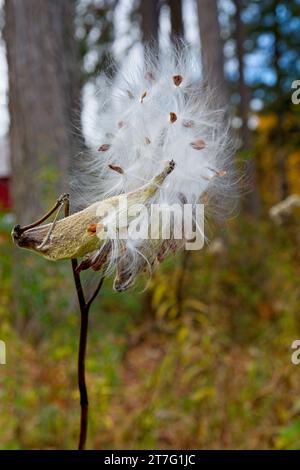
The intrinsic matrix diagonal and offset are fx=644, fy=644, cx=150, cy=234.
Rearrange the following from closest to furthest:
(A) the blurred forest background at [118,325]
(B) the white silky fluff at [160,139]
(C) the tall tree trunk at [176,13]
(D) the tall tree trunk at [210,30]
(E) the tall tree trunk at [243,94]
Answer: (B) the white silky fluff at [160,139]
(A) the blurred forest background at [118,325]
(D) the tall tree trunk at [210,30]
(C) the tall tree trunk at [176,13]
(E) the tall tree trunk at [243,94]

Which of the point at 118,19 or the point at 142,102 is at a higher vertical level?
the point at 118,19

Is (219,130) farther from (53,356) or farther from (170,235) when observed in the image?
(53,356)

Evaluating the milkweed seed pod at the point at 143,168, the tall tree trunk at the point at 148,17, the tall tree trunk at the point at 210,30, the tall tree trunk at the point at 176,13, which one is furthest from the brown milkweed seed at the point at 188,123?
the tall tree trunk at the point at 176,13

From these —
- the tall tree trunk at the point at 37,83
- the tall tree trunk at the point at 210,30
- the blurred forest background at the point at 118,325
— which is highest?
the tall tree trunk at the point at 210,30

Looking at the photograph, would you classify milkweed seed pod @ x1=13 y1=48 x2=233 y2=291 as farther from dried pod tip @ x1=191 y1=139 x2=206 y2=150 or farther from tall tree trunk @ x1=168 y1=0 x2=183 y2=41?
tall tree trunk @ x1=168 y1=0 x2=183 y2=41

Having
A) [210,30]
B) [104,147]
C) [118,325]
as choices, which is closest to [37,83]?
[118,325]

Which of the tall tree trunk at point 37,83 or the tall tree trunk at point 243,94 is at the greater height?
the tall tree trunk at point 243,94

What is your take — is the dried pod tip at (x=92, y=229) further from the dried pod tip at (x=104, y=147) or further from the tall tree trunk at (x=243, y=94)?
the tall tree trunk at (x=243, y=94)

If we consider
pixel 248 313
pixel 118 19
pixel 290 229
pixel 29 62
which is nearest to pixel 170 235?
pixel 29 62
